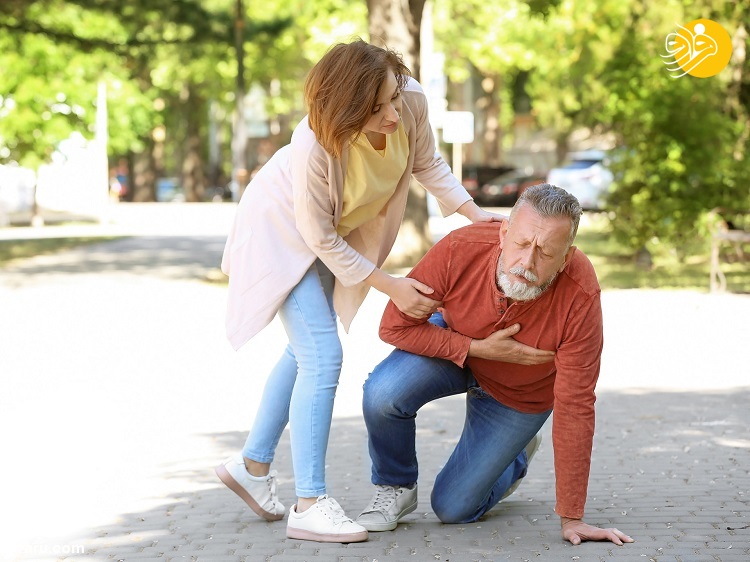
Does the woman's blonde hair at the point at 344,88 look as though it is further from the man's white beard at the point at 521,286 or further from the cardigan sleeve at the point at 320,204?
the man's white beard at the point at 521,286

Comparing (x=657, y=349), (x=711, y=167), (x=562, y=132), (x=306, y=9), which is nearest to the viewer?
(x=657, y=349)

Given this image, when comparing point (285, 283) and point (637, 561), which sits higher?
point (285, 283)

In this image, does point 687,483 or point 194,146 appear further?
point 194,146

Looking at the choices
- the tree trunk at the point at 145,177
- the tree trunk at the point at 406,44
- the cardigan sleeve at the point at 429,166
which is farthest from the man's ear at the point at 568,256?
the tree trunk at the point at 145,177

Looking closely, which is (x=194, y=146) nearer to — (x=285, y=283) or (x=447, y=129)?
(x=447, y=129)

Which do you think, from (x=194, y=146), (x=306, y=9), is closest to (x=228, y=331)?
(x=306, y=9)

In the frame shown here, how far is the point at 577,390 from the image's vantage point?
4297 mm

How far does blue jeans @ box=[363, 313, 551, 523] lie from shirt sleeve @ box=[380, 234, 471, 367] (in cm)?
11

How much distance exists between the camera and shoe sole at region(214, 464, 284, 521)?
4879 mm

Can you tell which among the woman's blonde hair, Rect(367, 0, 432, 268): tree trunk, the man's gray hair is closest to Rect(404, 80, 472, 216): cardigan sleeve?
the woman's blonde hair

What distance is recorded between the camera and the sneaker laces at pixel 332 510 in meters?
4.64

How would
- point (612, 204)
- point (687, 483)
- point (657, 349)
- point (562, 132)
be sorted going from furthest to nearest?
1. point (562, 132)
2. point (612, 204)
3. point (657, 349)
4. point (687, 483)

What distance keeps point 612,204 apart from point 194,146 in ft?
138

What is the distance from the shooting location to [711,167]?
17.1 meters
